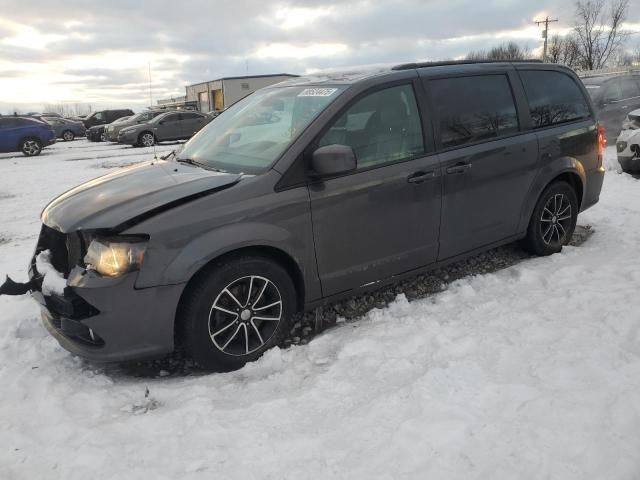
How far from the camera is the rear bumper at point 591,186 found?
199 inches

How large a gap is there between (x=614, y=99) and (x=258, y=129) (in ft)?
35.2

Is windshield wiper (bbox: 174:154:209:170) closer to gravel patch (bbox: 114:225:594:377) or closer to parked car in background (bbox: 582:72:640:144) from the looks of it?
gravel patch (bbox: 114:225:594:377)

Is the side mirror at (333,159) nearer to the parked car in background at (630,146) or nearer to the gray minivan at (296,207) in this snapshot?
the gray minivan at (296,207)

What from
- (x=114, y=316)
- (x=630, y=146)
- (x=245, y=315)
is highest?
(x=630, y=146)

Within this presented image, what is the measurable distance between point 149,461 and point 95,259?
114cm

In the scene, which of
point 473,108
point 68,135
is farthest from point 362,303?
point 68,135

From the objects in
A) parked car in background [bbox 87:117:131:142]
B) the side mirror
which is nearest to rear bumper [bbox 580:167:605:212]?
the side mirror

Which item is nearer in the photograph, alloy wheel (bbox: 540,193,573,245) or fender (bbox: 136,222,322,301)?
fender (bbox: 136,222,322,301)

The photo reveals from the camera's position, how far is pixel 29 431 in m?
2.62

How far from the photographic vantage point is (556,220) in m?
4.91

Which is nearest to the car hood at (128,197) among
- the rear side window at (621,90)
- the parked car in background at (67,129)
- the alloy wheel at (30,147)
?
the rear side window at (621,90)

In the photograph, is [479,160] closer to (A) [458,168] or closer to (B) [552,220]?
(A) [458,168]

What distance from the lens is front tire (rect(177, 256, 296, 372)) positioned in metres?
2.98

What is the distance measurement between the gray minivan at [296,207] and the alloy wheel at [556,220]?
122mm
